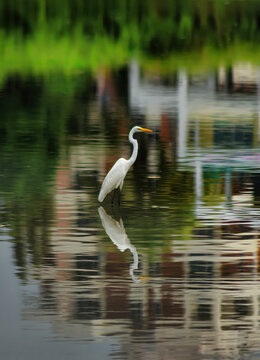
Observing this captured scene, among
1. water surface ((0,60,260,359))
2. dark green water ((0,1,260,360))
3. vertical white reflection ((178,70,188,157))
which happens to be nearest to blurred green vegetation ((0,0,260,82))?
dark green water ((0,1,260,360))

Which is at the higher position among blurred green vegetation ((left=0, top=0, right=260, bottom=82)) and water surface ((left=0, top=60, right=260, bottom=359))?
blurred green vegetation ((left=0, top=0, right=260, bottom=82))

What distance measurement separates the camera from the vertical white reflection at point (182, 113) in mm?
18239

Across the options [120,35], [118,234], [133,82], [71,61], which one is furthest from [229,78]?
[118,234]

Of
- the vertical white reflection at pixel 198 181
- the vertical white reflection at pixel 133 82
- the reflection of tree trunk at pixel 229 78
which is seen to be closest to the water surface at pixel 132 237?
the vertical white reflection at pixel 198 181

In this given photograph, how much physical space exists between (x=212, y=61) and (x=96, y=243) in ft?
75.1

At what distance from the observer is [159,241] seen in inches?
453

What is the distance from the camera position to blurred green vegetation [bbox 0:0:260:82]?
3325 cm

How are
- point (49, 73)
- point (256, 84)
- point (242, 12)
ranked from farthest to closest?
point (242, 12) < point (49, 73) < point (256, 84)

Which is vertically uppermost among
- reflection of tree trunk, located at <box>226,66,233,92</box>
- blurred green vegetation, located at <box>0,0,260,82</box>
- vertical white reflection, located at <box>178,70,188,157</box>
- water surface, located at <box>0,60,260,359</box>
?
blurred green vegetation, located at <box>0,0,260,82</box>

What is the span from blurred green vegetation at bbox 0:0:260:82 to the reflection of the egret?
16855 mm

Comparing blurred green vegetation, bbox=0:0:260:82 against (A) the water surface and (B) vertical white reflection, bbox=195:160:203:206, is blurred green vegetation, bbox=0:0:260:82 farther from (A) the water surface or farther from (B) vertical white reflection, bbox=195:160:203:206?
(B) vertical white reflection, bbox=195:160:203:206

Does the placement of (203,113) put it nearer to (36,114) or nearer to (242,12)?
(36,114)

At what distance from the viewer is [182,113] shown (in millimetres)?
22719

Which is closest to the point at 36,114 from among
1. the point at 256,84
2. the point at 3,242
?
the point at 256,84
